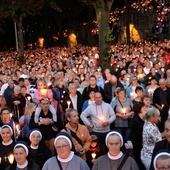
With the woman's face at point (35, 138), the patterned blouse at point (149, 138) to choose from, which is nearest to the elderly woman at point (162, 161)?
the patterned blouse at point (149, 138)

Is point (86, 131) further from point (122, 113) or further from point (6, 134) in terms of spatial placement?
point (122, 113)

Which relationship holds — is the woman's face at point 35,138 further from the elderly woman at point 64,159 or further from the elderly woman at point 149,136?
the elderly woman at point 149,136

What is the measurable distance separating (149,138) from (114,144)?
130 centimetres

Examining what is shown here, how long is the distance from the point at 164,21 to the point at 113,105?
131 feet

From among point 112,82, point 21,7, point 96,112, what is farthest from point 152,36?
point 96,112

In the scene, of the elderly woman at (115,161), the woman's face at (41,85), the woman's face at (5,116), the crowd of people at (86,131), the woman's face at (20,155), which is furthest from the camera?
the woman's face at (41,85)

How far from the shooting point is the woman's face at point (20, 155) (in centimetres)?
510

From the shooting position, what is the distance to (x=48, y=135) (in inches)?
277

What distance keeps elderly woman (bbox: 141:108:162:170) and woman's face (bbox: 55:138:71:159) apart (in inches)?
61.9

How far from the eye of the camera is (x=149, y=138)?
19.7 feet

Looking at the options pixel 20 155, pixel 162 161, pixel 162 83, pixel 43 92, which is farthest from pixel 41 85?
pixel 162 161

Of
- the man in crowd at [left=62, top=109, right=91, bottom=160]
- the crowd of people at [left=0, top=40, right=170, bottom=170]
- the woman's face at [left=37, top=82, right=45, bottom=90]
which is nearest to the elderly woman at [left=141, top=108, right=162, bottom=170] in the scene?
the crowd of people at [left=0, top=40, right=170, bottom=170]

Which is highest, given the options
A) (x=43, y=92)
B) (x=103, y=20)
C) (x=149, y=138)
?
(x=103, y=20)

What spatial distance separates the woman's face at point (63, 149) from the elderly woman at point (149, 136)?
157 cm
